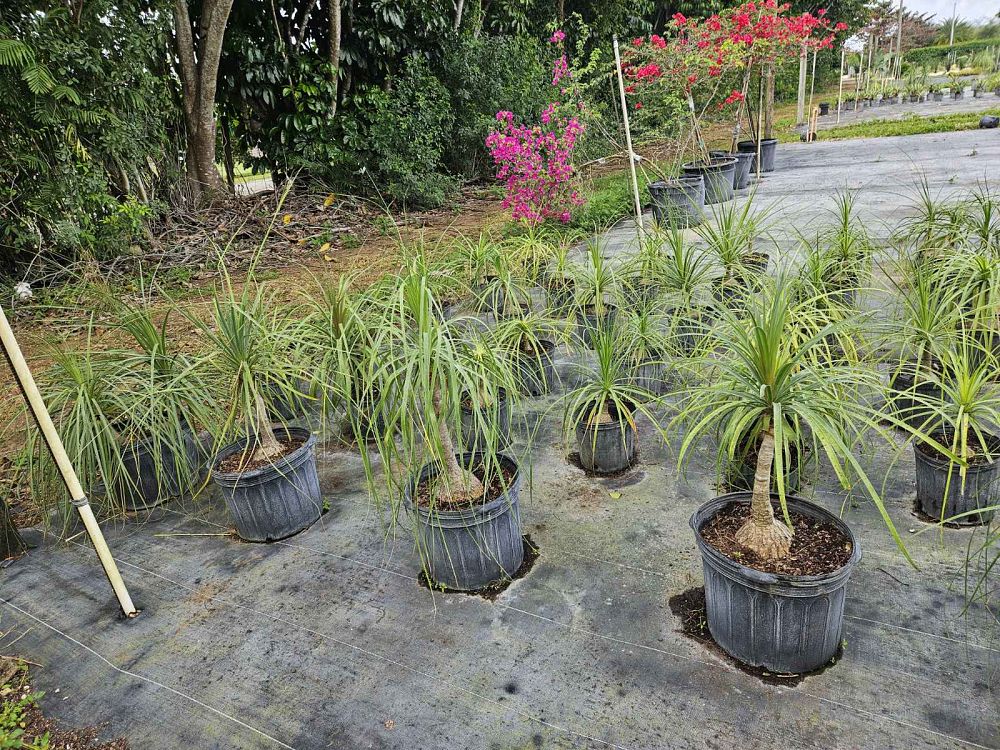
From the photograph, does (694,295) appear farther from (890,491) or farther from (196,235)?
(196,235)

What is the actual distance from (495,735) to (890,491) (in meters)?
1.55

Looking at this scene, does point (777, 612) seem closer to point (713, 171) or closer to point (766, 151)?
point (713, 171)

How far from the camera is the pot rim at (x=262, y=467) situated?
6.43ft

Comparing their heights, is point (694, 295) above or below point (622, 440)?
above

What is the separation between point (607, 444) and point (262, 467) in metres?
1.24

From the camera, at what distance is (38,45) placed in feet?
14.1

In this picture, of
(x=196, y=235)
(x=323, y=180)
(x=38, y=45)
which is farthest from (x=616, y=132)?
(x=38, y=45)

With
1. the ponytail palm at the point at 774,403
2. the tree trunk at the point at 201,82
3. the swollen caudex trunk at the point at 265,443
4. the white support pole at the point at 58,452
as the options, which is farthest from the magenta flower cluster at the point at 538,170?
the white support pole at the point at 58,452

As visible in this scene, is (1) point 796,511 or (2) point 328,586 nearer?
(1) point 796,511

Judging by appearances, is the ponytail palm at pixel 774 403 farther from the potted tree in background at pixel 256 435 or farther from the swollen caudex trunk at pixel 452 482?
the potted tree in background at pixel 256 435

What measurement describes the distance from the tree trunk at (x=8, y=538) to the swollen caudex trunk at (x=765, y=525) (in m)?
2.47

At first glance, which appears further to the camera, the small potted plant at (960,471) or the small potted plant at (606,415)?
the small potted plant at (606,415)

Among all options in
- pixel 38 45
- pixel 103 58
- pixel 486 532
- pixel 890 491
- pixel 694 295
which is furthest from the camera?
pixel 103 58

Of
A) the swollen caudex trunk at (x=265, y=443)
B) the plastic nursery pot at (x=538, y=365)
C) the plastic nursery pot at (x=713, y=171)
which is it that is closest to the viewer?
the swollen caudex trunk at (x=265, y=443)
